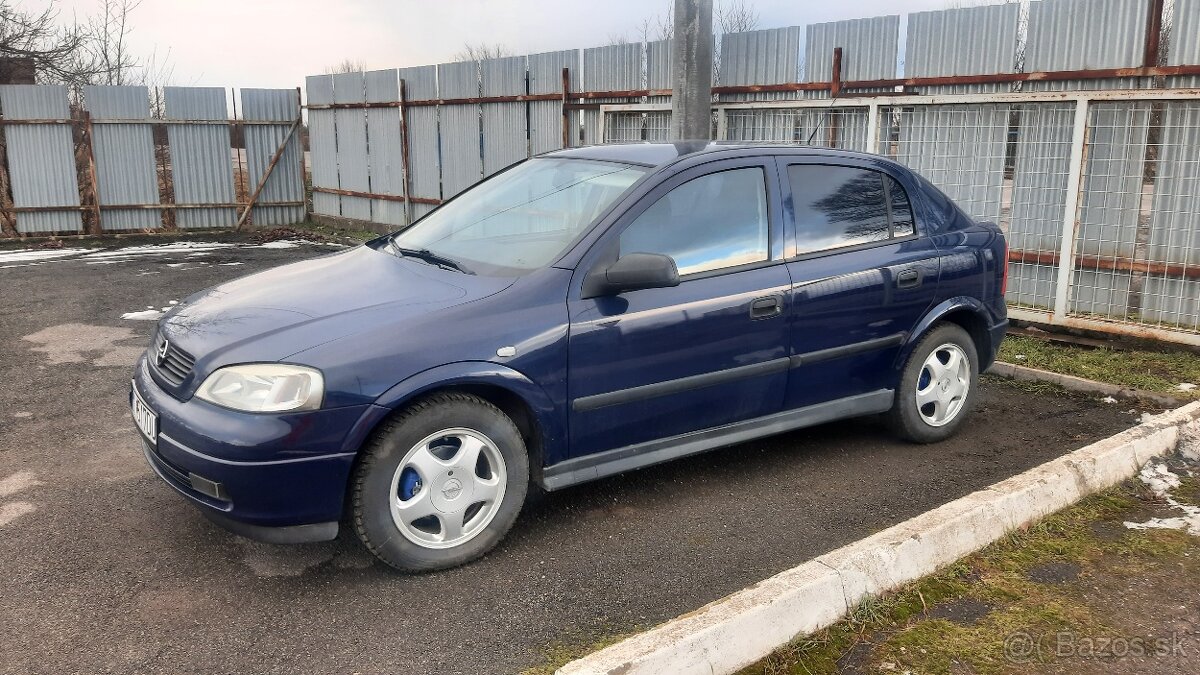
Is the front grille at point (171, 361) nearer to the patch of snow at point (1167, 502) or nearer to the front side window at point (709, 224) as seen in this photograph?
the front side window at point (709, 224)

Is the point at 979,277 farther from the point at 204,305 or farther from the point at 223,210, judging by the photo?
the point at 223,210

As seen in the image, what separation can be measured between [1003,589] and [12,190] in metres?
16.4

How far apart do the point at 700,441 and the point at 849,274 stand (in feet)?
3.83

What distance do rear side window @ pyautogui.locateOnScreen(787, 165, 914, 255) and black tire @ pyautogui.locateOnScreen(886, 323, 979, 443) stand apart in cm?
61

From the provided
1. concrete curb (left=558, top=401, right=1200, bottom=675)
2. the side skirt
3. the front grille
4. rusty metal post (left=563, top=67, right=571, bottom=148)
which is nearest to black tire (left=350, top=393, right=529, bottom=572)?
the side skirt

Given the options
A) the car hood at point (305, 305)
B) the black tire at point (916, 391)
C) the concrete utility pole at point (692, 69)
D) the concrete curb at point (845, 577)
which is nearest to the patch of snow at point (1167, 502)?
the concrete curb at point (845, 577)

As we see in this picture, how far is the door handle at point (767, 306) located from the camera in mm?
4160

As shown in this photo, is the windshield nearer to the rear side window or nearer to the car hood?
the car hood

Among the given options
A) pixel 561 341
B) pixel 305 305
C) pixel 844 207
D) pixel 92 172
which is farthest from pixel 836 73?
pixel 92 172

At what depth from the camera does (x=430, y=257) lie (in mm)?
4246

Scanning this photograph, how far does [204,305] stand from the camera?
3.94m

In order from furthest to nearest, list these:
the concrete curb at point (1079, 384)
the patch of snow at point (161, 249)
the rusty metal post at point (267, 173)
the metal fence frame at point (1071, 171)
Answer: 1. the rusty metal post at point (267, 173)
2. the patch of snow at point (161, 249)
3. the metal fence frame at point (1071, 171)
4. the concrete curb at point (1079, 384)

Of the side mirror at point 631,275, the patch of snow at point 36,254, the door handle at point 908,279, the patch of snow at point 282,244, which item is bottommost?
the patch of snow at point 36,254

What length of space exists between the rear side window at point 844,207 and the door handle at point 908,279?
218 mm
